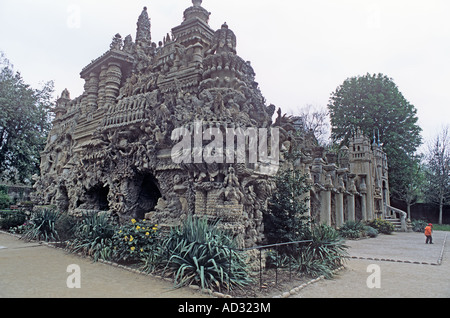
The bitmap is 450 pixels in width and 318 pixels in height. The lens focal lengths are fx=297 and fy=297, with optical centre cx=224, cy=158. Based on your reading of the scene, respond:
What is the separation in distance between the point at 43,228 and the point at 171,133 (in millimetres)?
6256

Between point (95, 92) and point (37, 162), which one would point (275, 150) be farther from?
point (37, 162)

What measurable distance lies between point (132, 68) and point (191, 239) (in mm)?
10557

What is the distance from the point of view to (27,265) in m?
6.87

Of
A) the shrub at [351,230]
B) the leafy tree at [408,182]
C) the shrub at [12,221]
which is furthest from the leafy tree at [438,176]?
the shrub at [12,221]

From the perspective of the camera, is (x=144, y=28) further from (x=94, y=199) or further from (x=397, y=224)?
(x=397, y=224)

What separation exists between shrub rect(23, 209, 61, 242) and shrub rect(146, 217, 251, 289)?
640cm

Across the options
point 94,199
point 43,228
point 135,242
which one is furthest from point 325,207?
point 43,228

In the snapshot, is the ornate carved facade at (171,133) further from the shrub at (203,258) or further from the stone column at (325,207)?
the shrub at (203,258)

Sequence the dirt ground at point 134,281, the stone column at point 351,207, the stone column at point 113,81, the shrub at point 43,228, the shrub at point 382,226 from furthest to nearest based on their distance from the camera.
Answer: the shrub at point 382,226 → the stone column at point 351,207 → the stone column at point 113,81 → the shrub at point 43,228 → the dirt ground at point 134,281

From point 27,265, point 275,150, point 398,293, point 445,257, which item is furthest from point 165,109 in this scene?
point 445,257

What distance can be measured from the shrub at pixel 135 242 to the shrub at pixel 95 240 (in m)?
0.34

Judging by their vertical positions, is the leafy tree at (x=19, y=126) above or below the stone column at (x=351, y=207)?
above

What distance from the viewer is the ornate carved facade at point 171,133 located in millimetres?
7387
